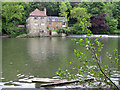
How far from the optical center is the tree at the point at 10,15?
118 ft

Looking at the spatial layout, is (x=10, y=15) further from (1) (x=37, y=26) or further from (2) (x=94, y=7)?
(2) (x=94, y=7)

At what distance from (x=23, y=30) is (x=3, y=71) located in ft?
99.4

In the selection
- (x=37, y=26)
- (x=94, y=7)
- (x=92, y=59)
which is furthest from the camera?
(x=94, y=7)

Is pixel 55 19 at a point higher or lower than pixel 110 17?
lower

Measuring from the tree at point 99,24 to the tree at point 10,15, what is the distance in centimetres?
1356

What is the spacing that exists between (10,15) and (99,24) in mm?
16495

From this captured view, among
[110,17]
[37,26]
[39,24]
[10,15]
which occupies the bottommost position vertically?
[37,26]

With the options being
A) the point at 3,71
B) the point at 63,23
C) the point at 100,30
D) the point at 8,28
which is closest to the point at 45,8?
the point at 63,23

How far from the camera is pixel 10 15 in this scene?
121ft

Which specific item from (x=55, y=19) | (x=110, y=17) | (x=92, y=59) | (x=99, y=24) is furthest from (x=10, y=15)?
(x=92, y=59)

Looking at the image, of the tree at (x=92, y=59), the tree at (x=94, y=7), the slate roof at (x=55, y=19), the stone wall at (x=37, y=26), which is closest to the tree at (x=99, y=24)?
the tree at (x=94, y=7)

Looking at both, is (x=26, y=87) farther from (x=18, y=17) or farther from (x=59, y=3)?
(x=59, y=3)

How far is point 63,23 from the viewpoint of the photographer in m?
40.0

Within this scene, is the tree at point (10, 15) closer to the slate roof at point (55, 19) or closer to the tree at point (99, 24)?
the slate roof at point (55, 19)
